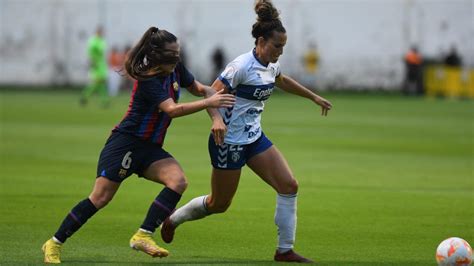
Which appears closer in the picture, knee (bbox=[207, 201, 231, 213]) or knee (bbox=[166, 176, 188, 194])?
knee (bbox=[166, 176, 188, 194])

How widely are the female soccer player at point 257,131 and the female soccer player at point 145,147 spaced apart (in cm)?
35

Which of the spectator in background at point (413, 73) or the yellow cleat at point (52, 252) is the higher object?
the yellow cleat at point (52, 252)

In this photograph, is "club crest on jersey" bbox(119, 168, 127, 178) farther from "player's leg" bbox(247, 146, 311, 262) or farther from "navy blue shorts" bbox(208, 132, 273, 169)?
"player's leg" bbox(247, 146, 311, 262)

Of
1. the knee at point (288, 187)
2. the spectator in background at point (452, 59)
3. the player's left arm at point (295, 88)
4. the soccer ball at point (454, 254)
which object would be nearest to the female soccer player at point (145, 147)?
the knee at point (288, 187)

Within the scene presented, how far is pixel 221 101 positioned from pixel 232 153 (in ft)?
2.99

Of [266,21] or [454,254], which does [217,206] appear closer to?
[266,21]

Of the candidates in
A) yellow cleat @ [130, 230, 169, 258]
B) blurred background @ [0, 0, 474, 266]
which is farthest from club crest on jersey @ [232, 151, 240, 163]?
yellow cleat @ [130, 230, 169, 258]

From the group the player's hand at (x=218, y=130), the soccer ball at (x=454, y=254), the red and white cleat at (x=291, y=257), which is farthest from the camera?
the red and white cleat at (x=291, y=257)

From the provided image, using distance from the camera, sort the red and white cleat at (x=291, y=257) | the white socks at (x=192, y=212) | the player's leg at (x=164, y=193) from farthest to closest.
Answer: the white socks at (x=192, y=212)
the red and white cleat at (x=291, y=257)
the player's leg at (x=164, y=193)

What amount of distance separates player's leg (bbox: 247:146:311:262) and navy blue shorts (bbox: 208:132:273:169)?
0.05 m

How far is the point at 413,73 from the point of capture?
151ft

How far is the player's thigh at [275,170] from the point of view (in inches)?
365

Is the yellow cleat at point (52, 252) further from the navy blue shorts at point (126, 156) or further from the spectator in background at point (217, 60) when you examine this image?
the spectator in background at point (217, 60)

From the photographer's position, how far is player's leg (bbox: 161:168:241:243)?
936 cm
